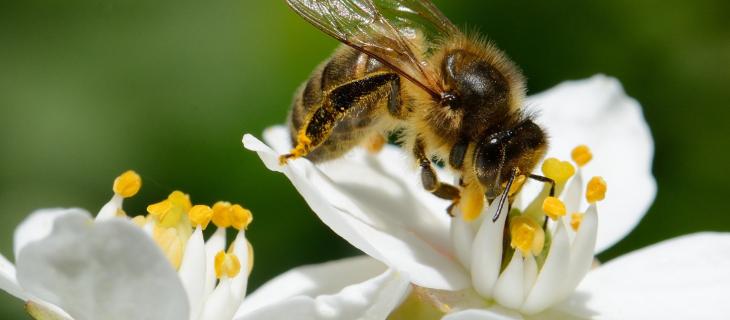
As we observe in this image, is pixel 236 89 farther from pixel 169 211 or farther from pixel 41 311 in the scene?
pixel 41 311

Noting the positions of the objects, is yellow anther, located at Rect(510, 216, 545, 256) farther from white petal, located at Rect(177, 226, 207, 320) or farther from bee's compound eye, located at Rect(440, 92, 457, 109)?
white petal, located at Rect(177, 226, 207, 320)

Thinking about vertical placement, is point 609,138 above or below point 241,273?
above

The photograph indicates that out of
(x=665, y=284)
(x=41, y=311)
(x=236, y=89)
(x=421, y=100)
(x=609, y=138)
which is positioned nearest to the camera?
(x=41, y=311)

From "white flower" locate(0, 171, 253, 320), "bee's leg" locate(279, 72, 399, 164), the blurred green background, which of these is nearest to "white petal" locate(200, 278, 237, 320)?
"white flower" locate(0, 171, 253, 320)

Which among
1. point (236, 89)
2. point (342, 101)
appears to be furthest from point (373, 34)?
point (236, 89)

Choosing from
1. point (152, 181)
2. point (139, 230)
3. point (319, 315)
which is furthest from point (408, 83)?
point (152, 181)

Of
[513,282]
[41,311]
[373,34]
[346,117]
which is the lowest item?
[41,311]
